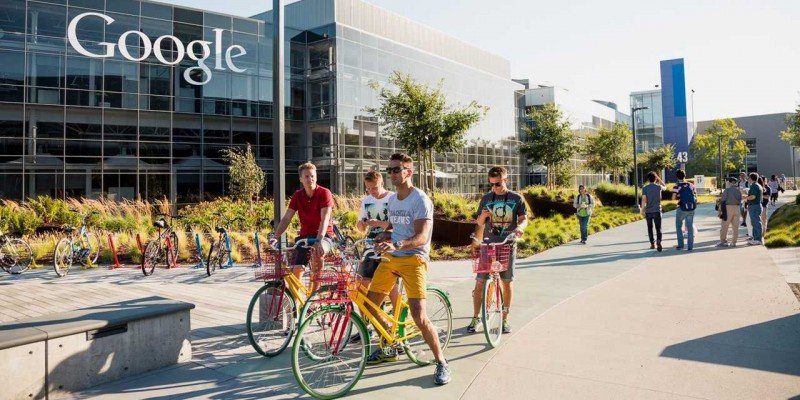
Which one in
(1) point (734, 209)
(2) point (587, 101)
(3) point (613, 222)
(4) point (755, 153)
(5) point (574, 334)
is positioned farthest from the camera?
(4) point (755, 153)

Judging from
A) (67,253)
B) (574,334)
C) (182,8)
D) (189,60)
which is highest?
(182,8)

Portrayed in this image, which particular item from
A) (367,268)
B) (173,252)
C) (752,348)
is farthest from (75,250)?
(752,348)

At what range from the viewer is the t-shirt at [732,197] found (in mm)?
12795

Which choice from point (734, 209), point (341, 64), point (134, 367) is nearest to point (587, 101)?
point (341, 64)

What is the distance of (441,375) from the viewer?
4.46 metres

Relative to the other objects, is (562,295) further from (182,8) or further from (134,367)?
(182,8)

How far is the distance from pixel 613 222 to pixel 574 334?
52.0 ft

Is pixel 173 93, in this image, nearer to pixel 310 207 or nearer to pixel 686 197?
pixel 686 197

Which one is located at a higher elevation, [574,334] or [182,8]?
[182,8]

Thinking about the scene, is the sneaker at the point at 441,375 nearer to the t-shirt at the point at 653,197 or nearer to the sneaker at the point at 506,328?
the sneaker at the point at 506,328

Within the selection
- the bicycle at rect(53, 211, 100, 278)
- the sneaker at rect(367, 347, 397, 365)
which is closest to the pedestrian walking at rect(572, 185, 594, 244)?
the sneaker at rect(367, 347, 397, 365)

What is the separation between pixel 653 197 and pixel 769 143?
95.2 meters

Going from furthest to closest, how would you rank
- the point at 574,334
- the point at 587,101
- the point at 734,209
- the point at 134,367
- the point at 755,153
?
the point at 755,153 → the point at 587,101 → the point at 734,209 → the point at 574,334 → the point at 134,367

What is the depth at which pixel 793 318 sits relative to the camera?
6207 mm
